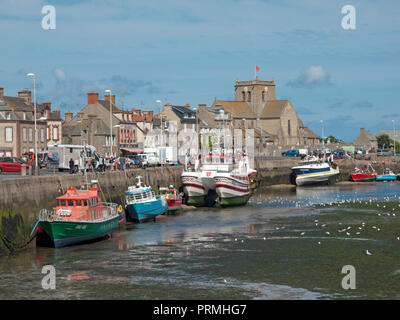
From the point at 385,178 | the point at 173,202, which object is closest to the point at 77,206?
the point at 173,202

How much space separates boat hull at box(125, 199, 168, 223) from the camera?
48.4 meters

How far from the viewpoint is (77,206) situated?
126 feet

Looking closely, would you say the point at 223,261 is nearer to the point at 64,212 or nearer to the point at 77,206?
the point at 77,206

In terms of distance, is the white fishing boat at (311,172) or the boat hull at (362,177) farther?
the boat hull at (362,177)

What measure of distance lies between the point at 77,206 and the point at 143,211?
1076 cm

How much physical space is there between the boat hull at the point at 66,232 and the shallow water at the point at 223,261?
0.52m

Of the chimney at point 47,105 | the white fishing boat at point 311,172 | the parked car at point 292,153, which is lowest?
the white fishing boat at point 311,172

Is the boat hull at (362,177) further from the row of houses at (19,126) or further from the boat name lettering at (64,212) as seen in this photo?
the boat name lettering at (64,212)

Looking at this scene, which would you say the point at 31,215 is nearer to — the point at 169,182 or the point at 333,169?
the point at 169,182

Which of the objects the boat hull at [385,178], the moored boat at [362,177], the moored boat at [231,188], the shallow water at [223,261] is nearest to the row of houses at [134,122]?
the moored boat at [231,188]

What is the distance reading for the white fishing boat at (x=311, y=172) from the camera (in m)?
94.9

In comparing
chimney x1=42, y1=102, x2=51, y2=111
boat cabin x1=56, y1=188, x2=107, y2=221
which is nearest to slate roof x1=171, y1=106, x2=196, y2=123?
chimney x1=42, y1=102, x2=51, y2=111

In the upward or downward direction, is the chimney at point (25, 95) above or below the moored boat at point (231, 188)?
above

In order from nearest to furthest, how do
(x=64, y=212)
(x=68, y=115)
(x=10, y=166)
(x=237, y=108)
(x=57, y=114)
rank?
1. (x=64, y=212)
2. (x=10, y=166)
3. (x=57, y=114)
4. (x=68, y=115)
5. (x=237, y=108)
